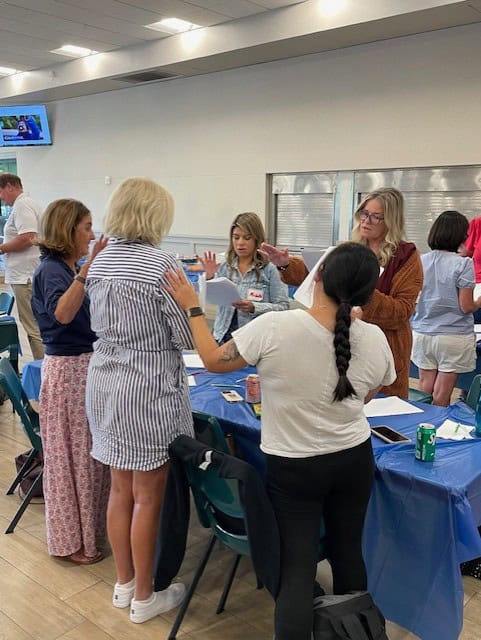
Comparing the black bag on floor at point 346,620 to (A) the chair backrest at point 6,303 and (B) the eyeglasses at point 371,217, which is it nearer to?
(B) the eyeglasses at point 371,217

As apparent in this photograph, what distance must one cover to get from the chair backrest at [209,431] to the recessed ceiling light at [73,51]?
6489mm

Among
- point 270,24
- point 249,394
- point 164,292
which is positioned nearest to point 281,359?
point 164,292

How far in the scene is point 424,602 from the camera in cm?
172

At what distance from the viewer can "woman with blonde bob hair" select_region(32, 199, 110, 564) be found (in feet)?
7.36

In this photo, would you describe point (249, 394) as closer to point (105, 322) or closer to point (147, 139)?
point (105, 322)

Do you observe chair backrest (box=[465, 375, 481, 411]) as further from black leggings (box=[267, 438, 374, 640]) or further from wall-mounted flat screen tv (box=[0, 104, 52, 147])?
wall-mounted flat screen tv (box=[0, 104, 52, 147])

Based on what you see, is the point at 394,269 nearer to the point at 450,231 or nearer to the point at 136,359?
the point at 450,231

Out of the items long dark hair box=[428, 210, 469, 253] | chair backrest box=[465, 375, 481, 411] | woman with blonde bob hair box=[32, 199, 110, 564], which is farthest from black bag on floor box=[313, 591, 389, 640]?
long dark hair box=[428, 210, 469, 253]

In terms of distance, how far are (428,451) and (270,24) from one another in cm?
507

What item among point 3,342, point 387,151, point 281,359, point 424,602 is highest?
point 387,151

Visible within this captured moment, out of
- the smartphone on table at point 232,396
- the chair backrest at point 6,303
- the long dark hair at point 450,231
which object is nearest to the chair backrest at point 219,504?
the smartphone on table at point 232,396

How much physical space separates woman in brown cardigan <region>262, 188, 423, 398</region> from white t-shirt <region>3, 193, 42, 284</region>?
9.92ft

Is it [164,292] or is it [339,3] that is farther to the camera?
[339,3]

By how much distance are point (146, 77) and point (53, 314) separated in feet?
19.8
